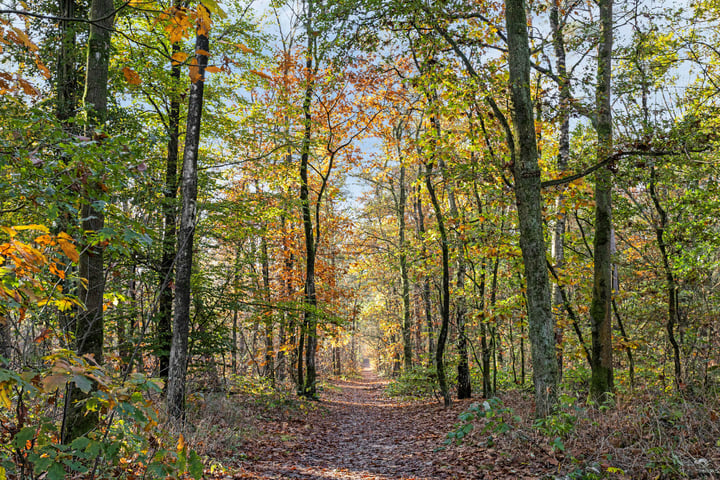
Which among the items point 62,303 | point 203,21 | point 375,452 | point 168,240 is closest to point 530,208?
point 375,452

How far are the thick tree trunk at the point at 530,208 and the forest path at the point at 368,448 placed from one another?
1994 millimetres

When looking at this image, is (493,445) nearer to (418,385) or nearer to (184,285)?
(184,285)

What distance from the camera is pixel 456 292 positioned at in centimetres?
1178

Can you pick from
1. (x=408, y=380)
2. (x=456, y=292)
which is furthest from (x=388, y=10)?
(x=408, y=380)

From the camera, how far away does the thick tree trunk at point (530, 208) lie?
6148 millimetres

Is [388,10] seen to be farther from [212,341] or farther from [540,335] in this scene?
[212,341]

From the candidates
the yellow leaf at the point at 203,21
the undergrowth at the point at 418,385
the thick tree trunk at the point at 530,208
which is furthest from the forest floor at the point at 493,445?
the yellow leaf at the point at 203,21

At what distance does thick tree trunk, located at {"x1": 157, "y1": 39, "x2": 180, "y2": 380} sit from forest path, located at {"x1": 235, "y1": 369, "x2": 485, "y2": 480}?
3377mm

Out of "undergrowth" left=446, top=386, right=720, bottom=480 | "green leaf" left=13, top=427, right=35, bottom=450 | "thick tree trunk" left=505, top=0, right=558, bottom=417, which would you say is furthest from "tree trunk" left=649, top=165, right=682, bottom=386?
"green leaf" left=13, top=427, right=35, bottom=450

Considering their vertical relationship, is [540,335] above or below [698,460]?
above

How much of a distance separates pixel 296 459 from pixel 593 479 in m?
4.79

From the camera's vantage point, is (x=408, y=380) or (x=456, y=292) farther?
(x=408, y=380)

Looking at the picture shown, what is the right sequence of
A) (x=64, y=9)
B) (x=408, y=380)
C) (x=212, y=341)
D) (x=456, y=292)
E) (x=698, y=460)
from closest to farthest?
(x=698, y=460)
(x=64, y=9)
(x=212, y=341)
(x=456, y=292)
(x=408, y=380)

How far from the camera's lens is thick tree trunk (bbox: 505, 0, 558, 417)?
20.2ft
